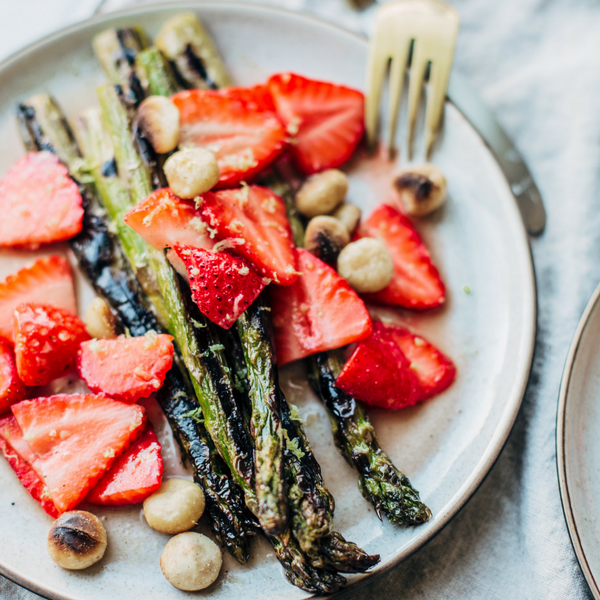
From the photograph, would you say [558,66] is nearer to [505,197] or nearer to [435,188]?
[505,197]

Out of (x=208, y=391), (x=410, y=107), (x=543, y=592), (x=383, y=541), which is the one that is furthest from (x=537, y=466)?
(x=410, y=107)

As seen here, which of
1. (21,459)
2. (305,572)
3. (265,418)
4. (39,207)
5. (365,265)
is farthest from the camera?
(39,207)

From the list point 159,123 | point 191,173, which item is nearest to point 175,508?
point 191,173

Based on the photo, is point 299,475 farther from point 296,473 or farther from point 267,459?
point 267,459

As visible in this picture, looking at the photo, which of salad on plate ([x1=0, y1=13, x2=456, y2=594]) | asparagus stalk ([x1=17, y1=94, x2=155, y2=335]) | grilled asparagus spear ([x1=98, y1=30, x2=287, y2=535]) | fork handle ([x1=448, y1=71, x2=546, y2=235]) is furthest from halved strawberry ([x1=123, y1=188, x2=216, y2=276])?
fork handle ([x1=448, y1=71, x2=546, y2=235])

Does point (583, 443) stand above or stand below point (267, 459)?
below

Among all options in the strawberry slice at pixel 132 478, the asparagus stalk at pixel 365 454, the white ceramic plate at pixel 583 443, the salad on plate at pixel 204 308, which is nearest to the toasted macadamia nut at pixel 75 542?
the salad on plate at pixel 204 308
